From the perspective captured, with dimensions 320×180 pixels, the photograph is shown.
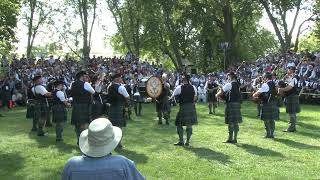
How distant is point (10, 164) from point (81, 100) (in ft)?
6.58

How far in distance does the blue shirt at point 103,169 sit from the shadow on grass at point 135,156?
208 inches

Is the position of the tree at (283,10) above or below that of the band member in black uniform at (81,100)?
above

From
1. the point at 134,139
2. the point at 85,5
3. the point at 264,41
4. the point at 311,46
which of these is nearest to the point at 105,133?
the point at 134,139

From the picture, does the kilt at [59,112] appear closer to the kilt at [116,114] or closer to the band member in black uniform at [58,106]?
the band member in black uniform at [58,106]

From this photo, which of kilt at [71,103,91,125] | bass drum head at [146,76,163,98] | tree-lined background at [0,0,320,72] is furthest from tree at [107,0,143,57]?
kilt at [71,103,91,125]

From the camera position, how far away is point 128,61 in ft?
95.7

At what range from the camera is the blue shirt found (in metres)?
3.08

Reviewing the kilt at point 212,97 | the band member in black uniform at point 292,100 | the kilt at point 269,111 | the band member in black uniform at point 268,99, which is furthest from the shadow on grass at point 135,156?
the kilt at point 212,97

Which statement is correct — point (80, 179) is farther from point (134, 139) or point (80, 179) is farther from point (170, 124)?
point (170, 124)

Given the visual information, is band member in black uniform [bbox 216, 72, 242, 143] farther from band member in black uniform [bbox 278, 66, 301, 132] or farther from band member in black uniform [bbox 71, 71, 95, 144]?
band member in black uniform [bbox 71, 71, 95, 144]

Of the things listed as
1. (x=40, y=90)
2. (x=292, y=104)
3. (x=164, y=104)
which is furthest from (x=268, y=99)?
(x=40, y=90)

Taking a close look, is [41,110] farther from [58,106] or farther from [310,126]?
[310,126]

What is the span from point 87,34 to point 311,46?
28706mm

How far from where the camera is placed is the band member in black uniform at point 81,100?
381 inches
